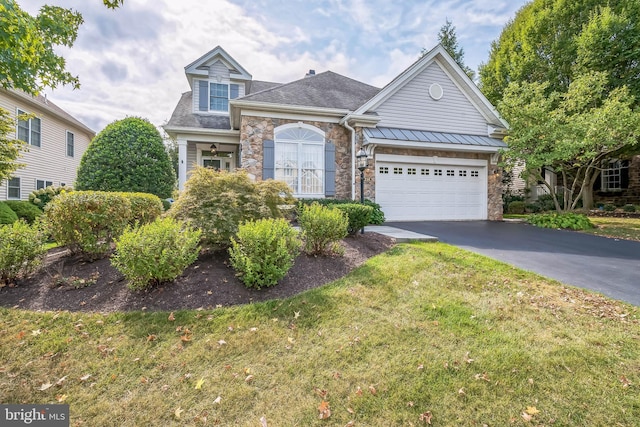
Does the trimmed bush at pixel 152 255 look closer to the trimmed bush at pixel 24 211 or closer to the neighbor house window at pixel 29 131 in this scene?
the trimmed bush at pixel 24 211

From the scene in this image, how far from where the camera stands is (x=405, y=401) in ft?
7.72

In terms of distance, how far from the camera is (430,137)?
10.8 metres

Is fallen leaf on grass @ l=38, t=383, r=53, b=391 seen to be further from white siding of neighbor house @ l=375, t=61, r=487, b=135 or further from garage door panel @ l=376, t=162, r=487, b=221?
white siding of neighbor house @ l=375, t=61, r=487, b=135

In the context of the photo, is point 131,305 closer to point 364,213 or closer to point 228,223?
point 228,223

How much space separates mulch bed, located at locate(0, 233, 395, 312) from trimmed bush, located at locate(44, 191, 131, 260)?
30 centimetres

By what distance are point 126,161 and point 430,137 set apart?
35.9ft

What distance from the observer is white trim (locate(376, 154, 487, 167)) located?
425 inches

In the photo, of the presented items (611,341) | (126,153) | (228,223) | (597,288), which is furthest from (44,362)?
(126,153)

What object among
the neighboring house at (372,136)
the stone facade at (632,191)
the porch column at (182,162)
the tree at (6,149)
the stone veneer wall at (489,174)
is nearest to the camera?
the tree at (6,149)

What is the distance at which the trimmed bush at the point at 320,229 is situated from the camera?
537 centimetres

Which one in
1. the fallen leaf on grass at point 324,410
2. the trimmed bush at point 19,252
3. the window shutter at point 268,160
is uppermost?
the window shutter at point 268,160

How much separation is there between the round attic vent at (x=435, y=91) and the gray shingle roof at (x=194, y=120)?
8300 mm

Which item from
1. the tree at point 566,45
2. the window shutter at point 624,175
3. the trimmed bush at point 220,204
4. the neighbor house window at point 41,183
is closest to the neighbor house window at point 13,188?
the neighbor house window at point 41,183

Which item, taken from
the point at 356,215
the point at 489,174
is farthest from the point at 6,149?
the point at 489,174
